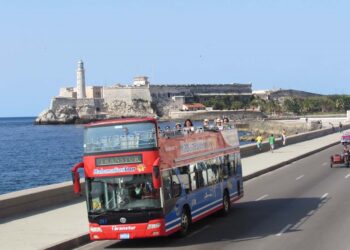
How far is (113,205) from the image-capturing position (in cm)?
1405

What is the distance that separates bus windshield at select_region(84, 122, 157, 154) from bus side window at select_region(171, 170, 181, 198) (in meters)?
1.20

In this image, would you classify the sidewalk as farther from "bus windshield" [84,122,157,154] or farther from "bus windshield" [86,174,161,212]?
"bus windshield" [84,122,157,154]

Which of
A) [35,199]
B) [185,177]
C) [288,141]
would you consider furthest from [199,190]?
[288,141]

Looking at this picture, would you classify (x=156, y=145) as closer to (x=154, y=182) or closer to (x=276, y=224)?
(x=154, y=182)

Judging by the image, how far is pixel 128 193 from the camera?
1399 cm

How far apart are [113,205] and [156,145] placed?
1575 mm

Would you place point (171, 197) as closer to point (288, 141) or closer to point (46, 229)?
point (46, 229)

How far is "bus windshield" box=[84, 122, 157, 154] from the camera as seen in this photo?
1416cm

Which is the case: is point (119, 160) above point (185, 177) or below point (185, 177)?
above

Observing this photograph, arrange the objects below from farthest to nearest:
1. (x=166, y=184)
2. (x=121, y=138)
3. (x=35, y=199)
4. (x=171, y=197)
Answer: (x=35, y=199) < (x=171, y=197) < (x=166, y=184) < (x=121, y=138)

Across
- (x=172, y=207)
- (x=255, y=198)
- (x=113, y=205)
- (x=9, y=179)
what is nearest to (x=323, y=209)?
(x=255, y=198)

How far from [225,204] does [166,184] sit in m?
4.69

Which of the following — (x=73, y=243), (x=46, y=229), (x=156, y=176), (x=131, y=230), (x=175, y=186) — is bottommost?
(x=73, y=243)

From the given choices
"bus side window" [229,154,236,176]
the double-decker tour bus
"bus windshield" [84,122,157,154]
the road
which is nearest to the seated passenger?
the double-decker tour bus
